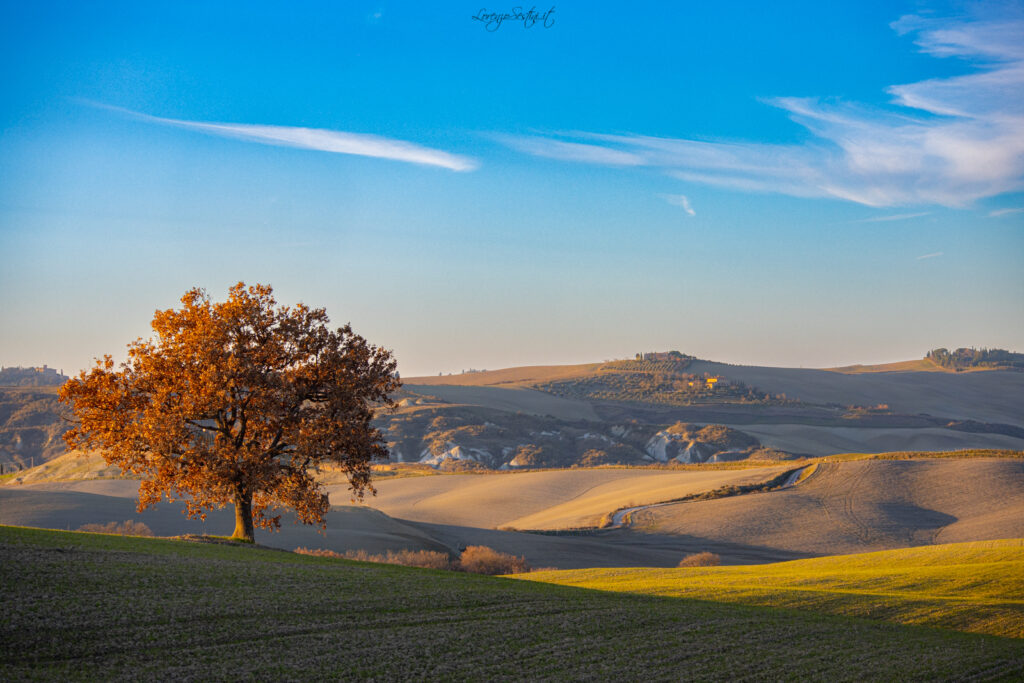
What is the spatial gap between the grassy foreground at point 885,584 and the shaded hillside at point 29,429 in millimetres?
88975

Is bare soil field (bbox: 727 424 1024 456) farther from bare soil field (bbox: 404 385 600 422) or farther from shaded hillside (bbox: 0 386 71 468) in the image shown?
shaded hillside (bbox: 0 386 71 468)

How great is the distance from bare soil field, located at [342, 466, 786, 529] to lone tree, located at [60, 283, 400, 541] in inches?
1020

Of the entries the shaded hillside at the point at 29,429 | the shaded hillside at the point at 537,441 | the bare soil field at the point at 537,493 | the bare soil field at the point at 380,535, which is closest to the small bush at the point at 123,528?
the bare soil field at the point at 380,535

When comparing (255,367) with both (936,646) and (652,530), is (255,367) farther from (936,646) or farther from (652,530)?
(652,530)

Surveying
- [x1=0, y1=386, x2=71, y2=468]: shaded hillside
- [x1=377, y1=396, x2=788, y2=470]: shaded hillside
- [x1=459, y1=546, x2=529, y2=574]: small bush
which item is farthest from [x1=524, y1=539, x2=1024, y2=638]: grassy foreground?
[x1=0, y1=386, x2=71, y2=468]: shaded hillside

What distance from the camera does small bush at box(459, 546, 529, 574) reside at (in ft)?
116

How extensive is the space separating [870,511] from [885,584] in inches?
1117

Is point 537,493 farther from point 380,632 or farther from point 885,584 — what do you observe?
point 380,632

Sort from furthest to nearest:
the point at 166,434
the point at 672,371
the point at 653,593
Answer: the point at 672,371
the point at 166,434
the point at 653,593

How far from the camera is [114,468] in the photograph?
3071 inches

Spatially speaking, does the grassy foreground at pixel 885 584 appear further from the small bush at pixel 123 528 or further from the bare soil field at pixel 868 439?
the bare soil field at pixel 868 439

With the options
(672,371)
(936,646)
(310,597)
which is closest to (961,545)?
(936,646)

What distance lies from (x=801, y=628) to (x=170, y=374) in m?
19.2

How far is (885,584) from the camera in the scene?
2294cm
